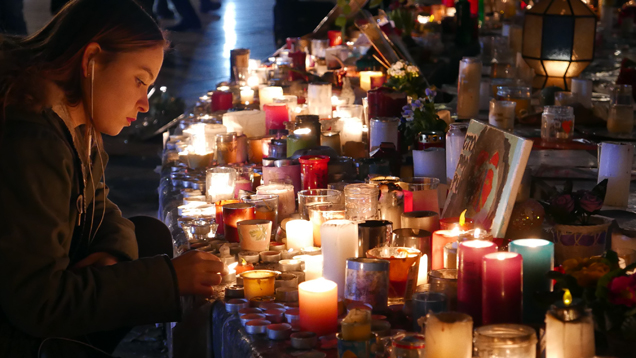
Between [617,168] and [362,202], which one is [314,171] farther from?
[617,168]

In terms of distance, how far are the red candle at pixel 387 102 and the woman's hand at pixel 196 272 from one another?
157 centimetres

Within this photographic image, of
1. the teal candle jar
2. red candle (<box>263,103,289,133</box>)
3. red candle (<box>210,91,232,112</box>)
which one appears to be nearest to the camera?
the teal candle jar

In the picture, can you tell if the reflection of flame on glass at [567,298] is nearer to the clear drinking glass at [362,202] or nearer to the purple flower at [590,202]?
the purple flower at [590,202]

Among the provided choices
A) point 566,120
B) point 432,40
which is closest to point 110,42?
point 566,120

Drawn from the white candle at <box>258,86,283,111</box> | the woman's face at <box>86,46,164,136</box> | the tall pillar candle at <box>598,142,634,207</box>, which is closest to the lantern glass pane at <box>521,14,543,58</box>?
the white candle at <box>258,86,283,111</box>

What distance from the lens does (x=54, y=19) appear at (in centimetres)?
167

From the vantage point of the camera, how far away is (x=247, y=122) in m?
3.16

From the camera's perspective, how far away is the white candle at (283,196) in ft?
7.23

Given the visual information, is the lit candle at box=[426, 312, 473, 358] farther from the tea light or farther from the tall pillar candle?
the tall pillar candle

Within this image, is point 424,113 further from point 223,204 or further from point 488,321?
point 488,321

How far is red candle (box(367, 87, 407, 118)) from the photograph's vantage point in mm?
3061

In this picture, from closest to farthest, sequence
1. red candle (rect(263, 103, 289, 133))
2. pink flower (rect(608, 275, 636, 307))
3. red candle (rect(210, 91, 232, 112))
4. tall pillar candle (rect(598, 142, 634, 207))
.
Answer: pink flower (rect(608, 275, 636, 307)) < tall pillar candle (rect(598, 142, 634, 207)) < red candle (rect(263, 103, 289, 133)) < red candle (rect(210, 91, 232, 112))

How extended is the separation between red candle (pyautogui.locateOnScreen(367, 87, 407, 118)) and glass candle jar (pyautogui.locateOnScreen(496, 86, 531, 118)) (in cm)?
61

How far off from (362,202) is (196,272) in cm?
47
